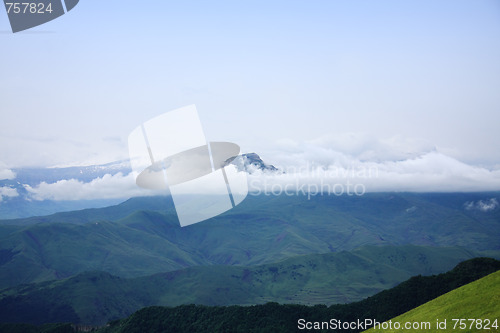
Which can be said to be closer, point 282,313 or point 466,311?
point 466,311

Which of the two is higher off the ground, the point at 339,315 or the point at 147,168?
the point at 147,168

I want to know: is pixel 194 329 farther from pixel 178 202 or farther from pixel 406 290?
pixel 178 202

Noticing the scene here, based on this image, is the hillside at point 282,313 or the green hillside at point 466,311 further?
the hillside at point 282,313

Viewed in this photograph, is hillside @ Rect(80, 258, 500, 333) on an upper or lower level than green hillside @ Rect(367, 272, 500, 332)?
lower

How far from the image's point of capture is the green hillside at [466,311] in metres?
41.7

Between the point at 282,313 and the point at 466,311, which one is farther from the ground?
the point at 466,311

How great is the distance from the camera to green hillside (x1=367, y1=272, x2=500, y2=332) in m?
41.7

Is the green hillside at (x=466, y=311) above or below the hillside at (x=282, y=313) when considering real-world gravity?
above

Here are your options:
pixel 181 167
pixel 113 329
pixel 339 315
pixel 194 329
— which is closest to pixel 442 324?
pixel 181 167

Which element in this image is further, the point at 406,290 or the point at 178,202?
the point at 406,290

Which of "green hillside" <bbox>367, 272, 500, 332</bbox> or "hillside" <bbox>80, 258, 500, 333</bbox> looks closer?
"green hillside" <bbox>367, 272, 500, 332</bbox>

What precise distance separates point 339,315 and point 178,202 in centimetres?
7735

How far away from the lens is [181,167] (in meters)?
39.9

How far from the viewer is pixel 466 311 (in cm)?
4753
